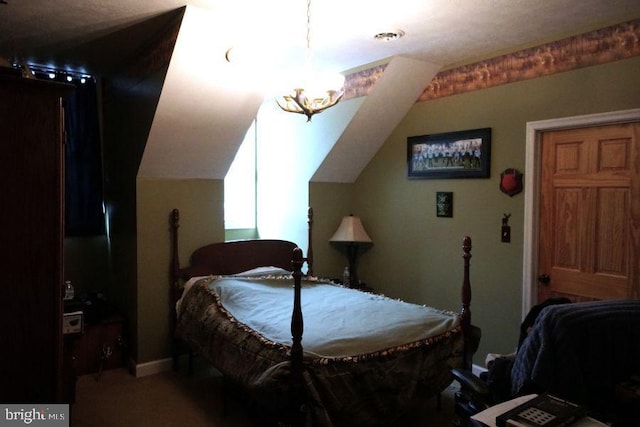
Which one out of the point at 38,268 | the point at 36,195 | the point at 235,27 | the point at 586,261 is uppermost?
the point at 235,27

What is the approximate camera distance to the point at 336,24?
2920mm

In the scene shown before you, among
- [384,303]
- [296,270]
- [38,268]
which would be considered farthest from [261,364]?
[38,268]

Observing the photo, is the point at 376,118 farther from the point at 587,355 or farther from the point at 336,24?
the point at 587,355

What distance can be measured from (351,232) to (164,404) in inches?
88.1

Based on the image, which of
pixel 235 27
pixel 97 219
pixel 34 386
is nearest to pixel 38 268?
pixel 34 386

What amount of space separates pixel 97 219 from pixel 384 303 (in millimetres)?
2830

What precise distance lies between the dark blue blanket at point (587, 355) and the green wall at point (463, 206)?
1.71 m

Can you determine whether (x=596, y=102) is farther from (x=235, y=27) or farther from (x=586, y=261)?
(x=235, y=27)

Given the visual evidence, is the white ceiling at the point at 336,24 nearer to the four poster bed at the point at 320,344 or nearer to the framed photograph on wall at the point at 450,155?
the framed photograph on wall at the point at 450,155

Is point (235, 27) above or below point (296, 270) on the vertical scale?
above

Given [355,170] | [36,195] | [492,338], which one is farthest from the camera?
[355,170]

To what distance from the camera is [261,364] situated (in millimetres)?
2469

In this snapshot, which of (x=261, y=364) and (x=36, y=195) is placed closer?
(x=36, y=195)

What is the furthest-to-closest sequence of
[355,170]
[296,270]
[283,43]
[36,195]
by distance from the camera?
[355,170] → [283,43] → [296,270] → [36,195]
